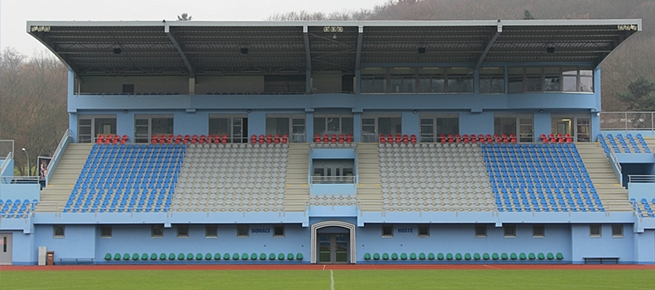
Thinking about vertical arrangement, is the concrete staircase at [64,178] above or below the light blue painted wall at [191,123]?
below

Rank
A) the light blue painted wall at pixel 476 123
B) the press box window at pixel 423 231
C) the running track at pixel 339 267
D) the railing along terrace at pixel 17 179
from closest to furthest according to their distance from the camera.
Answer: the running track at pixel 339 267, the press box window at pixel 423 231, the railing along terrace at pixel 17 179, the light blue painted wall at pixel 476 123

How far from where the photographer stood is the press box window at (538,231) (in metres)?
36.3

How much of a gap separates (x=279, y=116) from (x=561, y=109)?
53.5 feet

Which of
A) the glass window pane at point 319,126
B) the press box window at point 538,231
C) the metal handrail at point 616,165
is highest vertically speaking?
the glass window pane at point 319,126

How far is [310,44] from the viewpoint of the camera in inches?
1556

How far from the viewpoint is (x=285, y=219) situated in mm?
35156

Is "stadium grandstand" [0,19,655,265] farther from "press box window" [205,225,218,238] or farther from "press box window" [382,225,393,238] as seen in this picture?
"press box window" [205,225,218,238]

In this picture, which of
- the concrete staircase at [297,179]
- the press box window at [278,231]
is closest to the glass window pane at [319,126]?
the concrete staircase at [297,179]

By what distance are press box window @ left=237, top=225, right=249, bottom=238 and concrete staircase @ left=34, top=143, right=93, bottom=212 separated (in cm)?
863

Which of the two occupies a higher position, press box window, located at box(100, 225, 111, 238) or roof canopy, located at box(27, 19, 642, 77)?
roof canopy, located at box(27, 19, 642, 77)

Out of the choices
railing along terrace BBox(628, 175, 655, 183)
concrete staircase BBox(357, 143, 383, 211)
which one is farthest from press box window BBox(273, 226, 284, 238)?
railing along terrace BBox(628, 175, 655, 183)

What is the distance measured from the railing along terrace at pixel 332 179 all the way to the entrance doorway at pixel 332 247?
3.42 m

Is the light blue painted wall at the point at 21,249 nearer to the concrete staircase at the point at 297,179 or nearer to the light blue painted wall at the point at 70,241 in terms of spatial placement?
the light blue painted wall at the point at 70,241

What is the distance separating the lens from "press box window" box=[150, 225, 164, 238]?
36.4m
